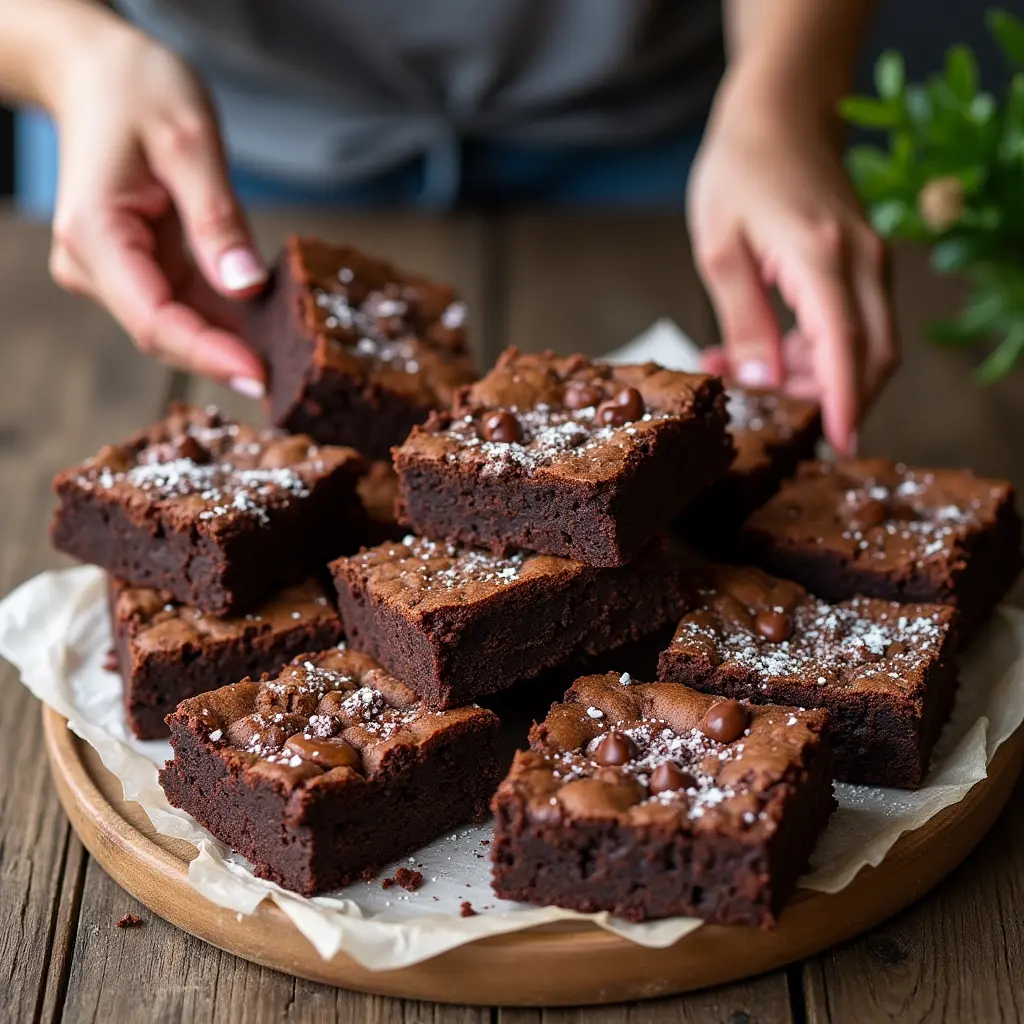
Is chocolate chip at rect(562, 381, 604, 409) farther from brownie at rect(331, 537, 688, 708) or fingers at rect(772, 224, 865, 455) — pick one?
fingers at rect(772, 224, 865, 455)

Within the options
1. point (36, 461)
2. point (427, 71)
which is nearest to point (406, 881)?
point (36, 461)

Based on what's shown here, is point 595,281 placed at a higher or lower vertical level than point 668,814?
lower

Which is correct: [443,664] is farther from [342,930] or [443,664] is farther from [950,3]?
[950,3]

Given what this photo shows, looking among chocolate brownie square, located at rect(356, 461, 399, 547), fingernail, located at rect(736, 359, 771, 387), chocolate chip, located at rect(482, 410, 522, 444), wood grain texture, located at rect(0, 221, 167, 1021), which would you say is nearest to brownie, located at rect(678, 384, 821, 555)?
fingernail, located at rect(736, 359, 771, 387)

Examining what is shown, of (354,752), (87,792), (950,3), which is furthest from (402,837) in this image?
(950,3)

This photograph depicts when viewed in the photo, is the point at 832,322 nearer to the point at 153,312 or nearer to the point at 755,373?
the point at 755,373

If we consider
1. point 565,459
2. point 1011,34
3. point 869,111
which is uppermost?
point 1011,34

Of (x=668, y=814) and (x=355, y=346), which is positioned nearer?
(x=668, y=814)
